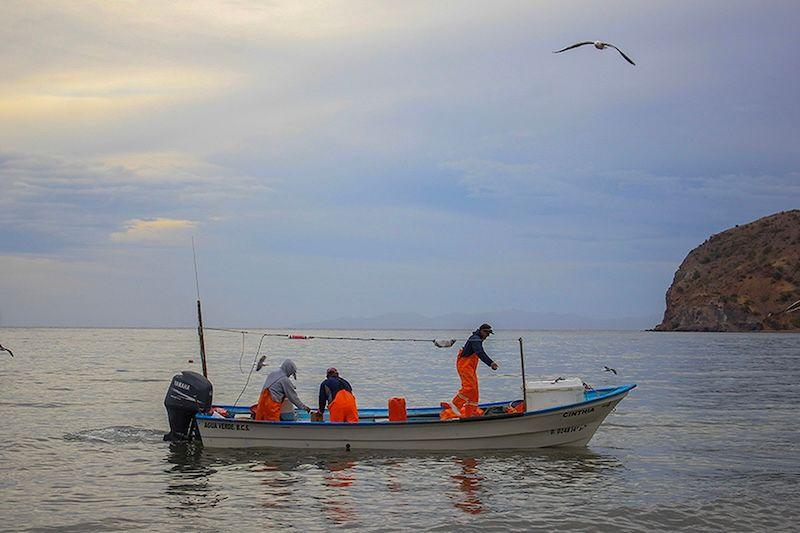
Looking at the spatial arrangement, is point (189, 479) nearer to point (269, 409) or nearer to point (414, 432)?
point (269, 409)

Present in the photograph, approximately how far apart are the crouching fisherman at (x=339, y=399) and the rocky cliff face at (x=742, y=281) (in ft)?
483

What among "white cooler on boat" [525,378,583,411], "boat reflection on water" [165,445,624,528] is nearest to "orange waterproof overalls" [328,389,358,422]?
"boat reflection on water" [165,445,624,528]

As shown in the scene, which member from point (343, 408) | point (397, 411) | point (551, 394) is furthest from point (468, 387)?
point (343, 408)

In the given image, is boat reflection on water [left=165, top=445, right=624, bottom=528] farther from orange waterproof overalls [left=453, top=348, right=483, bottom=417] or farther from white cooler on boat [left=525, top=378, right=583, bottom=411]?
white cooler on boat [left=525, top=378, right=583, bottom=411]

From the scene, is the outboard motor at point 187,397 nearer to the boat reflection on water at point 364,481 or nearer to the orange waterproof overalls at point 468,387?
the boat reflection on water at point 364,481

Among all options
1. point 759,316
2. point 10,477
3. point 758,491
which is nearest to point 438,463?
point 758,491

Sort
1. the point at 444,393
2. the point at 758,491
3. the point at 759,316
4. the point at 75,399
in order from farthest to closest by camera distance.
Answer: the point at 759,316 → the point at 444,393 → the point at 75,399 → the point at 758,491

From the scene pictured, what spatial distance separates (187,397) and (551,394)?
844cm

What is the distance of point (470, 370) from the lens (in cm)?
1923

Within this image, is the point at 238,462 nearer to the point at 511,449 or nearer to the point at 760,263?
the point at 511,449

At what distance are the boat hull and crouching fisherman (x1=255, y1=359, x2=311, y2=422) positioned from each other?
1.14 ft

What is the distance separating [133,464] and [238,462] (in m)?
2.39

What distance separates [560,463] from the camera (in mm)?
18562

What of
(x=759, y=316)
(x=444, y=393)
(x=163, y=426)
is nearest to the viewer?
(x=163, y=426)
